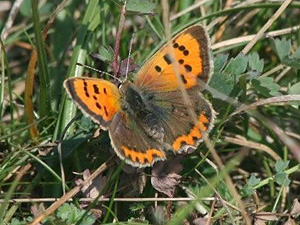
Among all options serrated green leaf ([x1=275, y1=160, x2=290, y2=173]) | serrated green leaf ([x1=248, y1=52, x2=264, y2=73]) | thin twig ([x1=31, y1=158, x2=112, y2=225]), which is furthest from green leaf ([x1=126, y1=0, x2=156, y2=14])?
serrated green leaf ([x1=275, y1=160, x2=290, y2=173])

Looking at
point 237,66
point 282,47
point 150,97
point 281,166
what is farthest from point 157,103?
point 282,47

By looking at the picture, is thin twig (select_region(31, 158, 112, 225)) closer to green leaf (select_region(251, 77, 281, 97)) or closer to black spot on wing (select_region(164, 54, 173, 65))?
black spot on wing (select_region(164, 54, 173, 65))

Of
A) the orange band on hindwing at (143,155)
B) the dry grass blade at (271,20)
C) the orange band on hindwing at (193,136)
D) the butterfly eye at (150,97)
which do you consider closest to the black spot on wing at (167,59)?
the butterfly eye at (150,97)

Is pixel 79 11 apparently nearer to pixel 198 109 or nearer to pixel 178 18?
pixel 178 18

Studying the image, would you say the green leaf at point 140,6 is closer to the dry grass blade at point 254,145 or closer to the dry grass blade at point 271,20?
the dry grass blade at point 271,20

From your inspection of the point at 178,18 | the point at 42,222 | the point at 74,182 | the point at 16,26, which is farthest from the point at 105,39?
the point at 42,222

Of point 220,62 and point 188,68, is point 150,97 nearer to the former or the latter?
point 188,68
